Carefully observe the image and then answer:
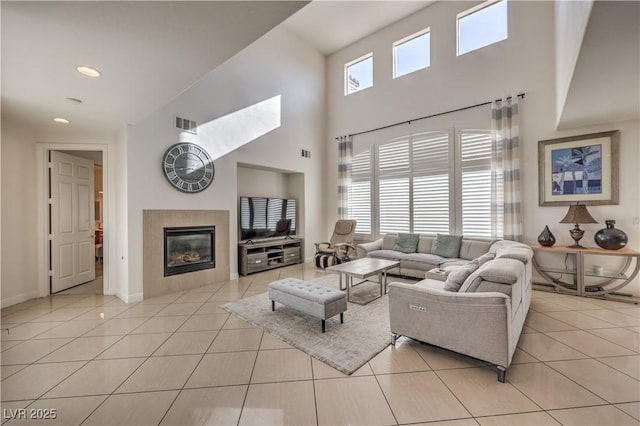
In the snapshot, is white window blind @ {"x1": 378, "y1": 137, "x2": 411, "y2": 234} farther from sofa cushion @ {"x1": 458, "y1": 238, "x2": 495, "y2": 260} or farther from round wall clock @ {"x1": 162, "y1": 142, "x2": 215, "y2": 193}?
round wall clock @ {"x1": 162, "y1": 142, "x2": 215, "y2": 193}

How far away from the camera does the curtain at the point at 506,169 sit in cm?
443

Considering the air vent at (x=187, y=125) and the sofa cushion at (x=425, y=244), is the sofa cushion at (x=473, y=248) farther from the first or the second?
the air vent at (x=187, y=125)

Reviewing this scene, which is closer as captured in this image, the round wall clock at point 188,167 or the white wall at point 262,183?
the round wall clock at point 188,167

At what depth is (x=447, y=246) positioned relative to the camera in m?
4.81

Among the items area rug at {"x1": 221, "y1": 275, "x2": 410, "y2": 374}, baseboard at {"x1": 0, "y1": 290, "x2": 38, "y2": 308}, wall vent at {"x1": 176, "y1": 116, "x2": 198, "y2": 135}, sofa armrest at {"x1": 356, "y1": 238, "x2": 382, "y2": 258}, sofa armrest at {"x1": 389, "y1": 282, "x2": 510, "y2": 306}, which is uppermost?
wall vent at {"x1": 176, "y1": 116, "x2": 198, "y2": 135}

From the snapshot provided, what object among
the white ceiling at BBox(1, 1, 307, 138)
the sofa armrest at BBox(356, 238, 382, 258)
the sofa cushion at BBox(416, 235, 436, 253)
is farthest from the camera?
the sofa armrest at BBox(356, 238, 382, 258)

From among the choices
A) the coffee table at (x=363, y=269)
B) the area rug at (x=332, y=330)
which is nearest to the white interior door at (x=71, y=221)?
the area rug at (x=332, y=330)

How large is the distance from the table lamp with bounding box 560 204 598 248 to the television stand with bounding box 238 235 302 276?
4.93 meters

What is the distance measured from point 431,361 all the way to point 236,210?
4.03m

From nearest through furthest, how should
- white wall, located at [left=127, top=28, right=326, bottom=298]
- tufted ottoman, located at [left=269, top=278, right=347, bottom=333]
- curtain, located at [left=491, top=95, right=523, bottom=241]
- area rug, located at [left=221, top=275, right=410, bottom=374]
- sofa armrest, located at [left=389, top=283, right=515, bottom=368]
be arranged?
sofa armrest, located at [left=389, top=283, right=515, bottom=368]
area rug, located at [left=221, top=275, right=410, bottom=374]
tufted ottoman, located at [left=269, top=278, right=347, bottom=333]
white wall, located at [left=127, top=28, right=326, bottom=298]
curtain, located at [left=491, top=95, right=523, bottom=241]

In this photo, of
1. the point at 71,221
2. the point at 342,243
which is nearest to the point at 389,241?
the point at 342,243

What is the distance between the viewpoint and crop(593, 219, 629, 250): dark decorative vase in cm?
359

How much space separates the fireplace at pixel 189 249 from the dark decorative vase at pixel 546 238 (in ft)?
17.8

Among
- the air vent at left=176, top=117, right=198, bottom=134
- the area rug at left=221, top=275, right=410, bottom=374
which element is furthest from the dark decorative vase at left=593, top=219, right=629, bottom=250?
the air vent at left=176, top=117, right=198, bottom=134
